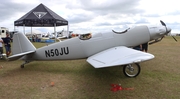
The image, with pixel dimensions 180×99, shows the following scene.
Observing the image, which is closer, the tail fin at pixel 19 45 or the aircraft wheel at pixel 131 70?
the aircraft wheel at pixel 131 70

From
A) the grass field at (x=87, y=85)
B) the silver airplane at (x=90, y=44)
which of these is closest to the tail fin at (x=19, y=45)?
the silver airplane at (x=90, y=44)

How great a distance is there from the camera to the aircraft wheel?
5.32 meters

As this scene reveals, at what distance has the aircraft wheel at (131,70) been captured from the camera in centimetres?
532

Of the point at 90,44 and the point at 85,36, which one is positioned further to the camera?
the point at 85,36

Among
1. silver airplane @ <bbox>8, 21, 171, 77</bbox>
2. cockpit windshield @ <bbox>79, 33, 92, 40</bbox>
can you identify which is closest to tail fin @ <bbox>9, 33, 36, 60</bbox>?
silver airplane @ <bbox>8, 21, 171, 77</bbox>

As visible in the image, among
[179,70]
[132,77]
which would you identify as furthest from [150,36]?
[132,77]

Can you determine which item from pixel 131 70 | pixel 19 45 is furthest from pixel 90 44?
pixel 19 45

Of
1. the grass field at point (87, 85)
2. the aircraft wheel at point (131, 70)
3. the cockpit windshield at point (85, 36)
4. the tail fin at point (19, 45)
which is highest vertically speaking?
the cockpit windshield at point (85, 36)

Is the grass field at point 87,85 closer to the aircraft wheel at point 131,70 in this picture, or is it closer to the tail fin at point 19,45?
the aircraft wheel at point 131,70

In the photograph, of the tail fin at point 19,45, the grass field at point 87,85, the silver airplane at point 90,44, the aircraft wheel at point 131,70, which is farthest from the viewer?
the tail fin at point 19,45

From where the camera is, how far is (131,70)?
5367 millimetres

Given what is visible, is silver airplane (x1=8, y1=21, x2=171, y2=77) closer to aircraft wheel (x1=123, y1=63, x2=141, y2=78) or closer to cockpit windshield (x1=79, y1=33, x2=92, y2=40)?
cockpit windshield (x1=79, y1=33, x2=92, y2=40)

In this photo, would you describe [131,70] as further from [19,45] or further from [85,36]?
[19,45]

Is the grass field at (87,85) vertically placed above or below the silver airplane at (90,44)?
below
